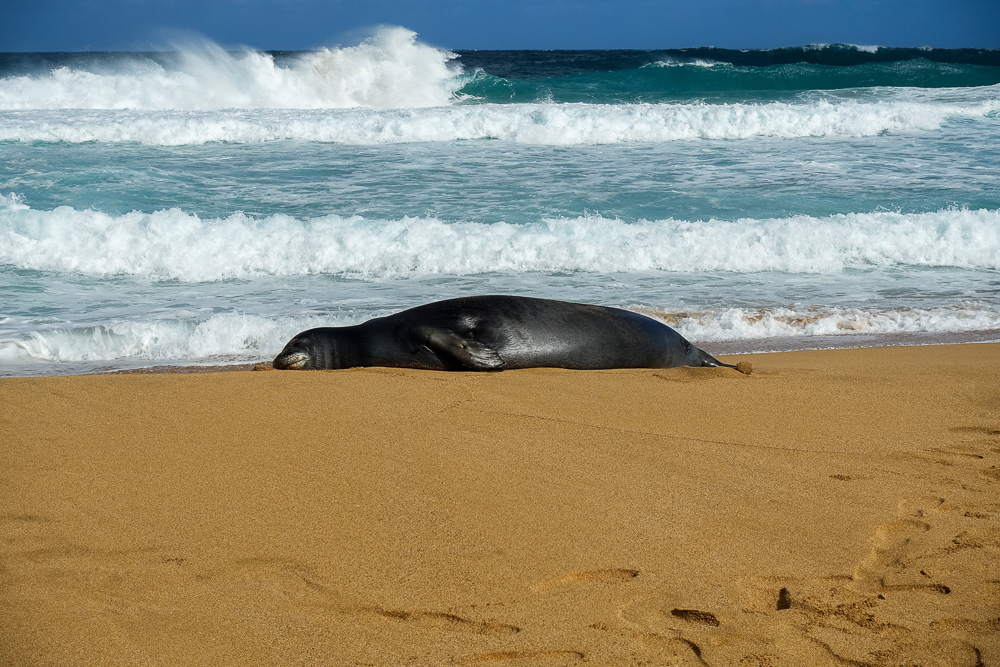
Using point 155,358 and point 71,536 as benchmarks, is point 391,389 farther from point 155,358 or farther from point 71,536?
point 155,358

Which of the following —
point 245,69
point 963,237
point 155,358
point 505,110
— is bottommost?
point 155,358

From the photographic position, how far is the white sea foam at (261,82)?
83.6ft

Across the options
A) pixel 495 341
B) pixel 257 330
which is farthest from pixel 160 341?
pixel 495 341

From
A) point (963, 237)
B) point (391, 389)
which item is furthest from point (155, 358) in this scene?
point (963, 237)

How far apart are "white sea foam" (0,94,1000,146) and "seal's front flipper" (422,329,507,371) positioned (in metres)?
12.7

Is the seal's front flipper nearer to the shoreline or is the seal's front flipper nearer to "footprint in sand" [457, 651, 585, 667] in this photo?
the shoreline

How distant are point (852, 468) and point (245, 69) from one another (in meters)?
27.7

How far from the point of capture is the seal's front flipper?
16.9ft

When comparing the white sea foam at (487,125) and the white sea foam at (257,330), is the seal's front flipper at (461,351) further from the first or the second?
the white sea foam at (487,125)

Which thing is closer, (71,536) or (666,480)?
(71,536)

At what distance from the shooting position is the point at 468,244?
959cm

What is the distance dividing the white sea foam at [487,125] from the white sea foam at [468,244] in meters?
7.62

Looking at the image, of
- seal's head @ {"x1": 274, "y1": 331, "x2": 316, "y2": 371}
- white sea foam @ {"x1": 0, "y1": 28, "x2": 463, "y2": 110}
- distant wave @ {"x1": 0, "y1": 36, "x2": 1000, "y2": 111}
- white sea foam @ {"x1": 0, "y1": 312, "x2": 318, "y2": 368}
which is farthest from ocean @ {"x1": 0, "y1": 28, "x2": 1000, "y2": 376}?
distant wave @ {"x1": 0, "y1": 36, "x2": 1000, "y2": 111}

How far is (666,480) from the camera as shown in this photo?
3.11 metres
